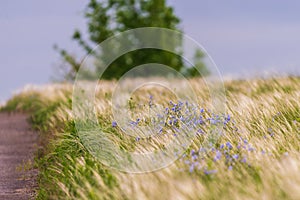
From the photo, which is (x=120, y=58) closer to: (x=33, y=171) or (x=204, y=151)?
(x=33, y=171)

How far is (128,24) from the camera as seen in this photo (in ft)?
75.0

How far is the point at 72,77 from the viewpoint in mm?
24250

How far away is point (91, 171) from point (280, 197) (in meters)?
2.09

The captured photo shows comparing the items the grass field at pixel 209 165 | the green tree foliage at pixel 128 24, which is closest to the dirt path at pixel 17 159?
the grass field at pixel 209 165

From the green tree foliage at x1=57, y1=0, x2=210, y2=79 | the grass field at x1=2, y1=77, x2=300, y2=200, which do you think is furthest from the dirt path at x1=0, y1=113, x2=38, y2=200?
the green tree foliage at x1=57, y1=0, x2=210, y2=79

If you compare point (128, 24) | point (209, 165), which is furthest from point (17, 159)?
point (128, 24)

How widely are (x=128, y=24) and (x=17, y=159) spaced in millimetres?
14866

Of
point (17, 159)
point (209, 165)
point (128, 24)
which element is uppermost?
point (128, 24)

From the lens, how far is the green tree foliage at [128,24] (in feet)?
73.6

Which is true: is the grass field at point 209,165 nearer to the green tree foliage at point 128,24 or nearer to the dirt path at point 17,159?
the dirt path at point 17,159

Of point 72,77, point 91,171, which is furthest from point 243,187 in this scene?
point 72,77

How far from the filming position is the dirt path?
6.47 metres

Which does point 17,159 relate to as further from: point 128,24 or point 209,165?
point 128,24

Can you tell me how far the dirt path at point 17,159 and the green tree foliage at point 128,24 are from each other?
8.79m
